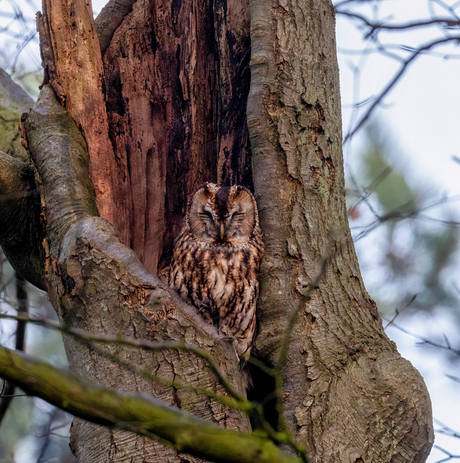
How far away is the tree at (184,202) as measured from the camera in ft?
6.86

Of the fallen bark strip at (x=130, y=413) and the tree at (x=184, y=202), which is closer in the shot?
the fallen bark strip at (x=130, y=413)

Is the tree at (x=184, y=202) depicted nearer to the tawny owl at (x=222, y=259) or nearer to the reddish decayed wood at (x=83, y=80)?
the reddish decayed wood at (x=83, y=80)

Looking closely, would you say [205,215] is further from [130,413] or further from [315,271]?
[130,413]

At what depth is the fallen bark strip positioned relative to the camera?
0.98 meters

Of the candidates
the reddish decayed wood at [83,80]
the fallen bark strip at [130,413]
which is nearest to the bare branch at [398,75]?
the reddish decayed wood at [83,80]

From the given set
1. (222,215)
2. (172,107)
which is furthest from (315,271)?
(172,107)

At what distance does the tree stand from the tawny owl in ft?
0.44

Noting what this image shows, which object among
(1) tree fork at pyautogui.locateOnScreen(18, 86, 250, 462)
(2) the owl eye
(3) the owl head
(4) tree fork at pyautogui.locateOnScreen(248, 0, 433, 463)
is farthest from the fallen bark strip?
(2) the owl eye

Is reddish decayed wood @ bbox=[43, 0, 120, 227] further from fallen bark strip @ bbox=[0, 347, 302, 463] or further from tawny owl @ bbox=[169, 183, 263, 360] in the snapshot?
fallen bark strip @ bbox=[0, 347, 302, 463]

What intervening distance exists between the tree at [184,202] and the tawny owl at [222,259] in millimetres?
133

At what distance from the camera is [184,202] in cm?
319

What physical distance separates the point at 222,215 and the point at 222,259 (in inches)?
10.0

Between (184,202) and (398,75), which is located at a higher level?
(398,75)

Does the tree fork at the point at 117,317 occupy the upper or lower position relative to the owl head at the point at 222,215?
lower
